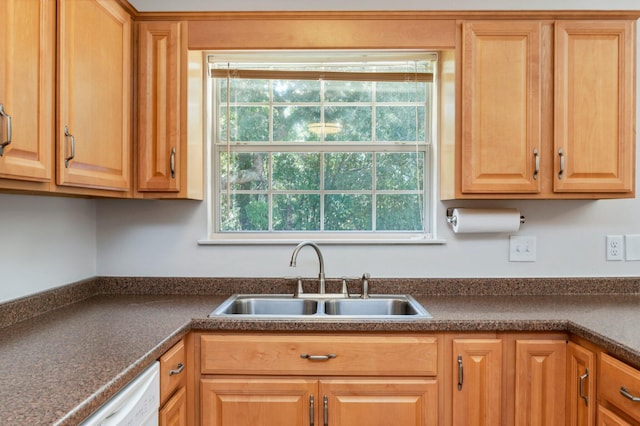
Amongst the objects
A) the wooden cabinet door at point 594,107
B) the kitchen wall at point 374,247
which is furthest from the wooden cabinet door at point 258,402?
the wooden cabinet door at point 594,107

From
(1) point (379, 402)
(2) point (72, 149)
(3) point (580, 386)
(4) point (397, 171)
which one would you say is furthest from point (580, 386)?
(2) point (72, 149)

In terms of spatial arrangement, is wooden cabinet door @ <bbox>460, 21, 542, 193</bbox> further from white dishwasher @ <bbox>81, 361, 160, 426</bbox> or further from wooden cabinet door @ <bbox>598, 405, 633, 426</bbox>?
white dishwasher @ <bbox>81, 361, 160, 426</bbox>

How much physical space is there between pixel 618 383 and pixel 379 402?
0.79 m

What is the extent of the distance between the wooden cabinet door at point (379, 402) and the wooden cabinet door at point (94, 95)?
1180mm

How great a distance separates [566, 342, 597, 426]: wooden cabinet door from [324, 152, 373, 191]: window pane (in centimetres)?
121

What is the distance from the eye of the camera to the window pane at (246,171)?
2.40m

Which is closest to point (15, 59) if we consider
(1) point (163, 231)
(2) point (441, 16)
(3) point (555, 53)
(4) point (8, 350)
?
(4) point (8, 350)

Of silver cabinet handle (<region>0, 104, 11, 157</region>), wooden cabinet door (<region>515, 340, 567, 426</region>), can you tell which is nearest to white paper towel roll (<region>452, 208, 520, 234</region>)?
wooden cabinet door (<region>515, 340, 567, 426</region>)

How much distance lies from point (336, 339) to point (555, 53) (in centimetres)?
156

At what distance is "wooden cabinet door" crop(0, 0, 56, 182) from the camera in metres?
1.20

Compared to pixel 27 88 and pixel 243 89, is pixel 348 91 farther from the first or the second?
pixel 27 88

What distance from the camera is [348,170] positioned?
2404mm

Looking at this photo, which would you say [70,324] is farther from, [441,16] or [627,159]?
[627,159]

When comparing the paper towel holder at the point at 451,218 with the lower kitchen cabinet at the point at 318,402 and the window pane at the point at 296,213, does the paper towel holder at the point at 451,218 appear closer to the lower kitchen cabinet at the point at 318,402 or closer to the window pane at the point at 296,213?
the window pane at the point at 296,213
